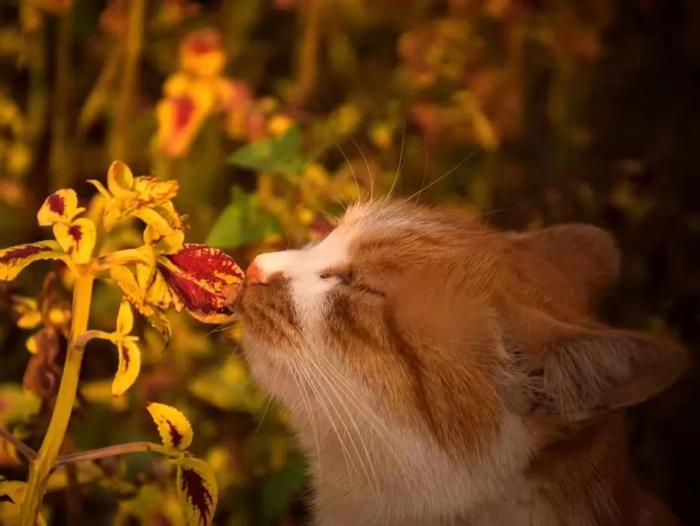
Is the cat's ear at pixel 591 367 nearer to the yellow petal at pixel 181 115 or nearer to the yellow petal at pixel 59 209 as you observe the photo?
the yellow petal at pixel 59 209

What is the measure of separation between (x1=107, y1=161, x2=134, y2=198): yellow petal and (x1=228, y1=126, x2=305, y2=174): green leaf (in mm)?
288

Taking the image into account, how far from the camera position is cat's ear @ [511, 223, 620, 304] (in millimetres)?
918

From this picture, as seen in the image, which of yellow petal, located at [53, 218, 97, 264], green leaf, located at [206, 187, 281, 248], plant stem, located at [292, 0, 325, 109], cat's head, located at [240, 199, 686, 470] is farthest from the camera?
plant stem, located at [292, 0, 325, 109]

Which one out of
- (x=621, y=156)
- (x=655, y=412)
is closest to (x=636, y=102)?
(x=621, y=156)

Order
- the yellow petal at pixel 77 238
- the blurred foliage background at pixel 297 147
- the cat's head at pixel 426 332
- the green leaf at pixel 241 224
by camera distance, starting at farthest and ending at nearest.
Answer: the blurred foliage background at pixel 297 147 < the green leaf at pixel 241 224 < the cat's head at pixel 426 332 < the yellow petal at pixel 77 238

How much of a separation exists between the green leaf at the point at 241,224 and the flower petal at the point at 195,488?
0.26 metres

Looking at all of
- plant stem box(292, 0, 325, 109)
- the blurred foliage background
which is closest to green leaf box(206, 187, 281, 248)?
the blurred foliage background

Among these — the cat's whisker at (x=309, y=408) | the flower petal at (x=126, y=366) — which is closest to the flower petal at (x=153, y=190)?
the flower petal at (x=126, y=366)

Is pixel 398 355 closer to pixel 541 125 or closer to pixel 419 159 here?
pixel 419 159

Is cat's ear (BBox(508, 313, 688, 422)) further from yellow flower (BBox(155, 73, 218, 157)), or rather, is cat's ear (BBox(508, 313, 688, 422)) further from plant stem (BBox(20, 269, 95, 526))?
yellow flower (BBox(155, 73, 218, 157))

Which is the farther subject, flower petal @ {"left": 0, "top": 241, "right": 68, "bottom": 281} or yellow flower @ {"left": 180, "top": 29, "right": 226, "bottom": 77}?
yellow flower @ {"left": 180, "top": 29, "right": 226, "bottom": 77}

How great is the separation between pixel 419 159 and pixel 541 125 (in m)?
0.27

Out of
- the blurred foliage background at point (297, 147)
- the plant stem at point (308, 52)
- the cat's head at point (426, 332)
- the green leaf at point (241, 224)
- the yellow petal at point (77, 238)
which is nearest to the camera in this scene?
the yellow petal at point (77, 238)

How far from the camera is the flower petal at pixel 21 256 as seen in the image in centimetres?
58
